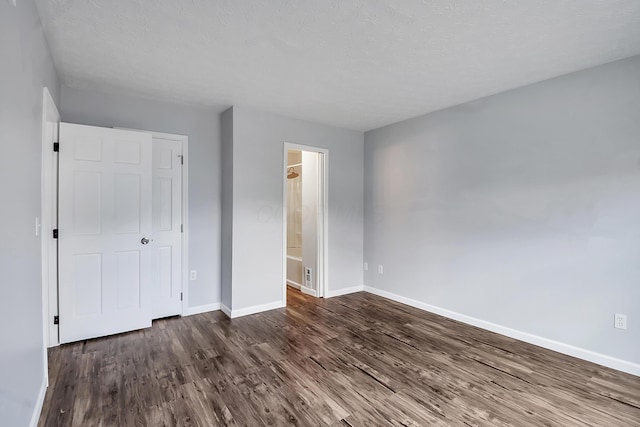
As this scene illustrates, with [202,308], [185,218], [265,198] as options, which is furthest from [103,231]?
[265,198]

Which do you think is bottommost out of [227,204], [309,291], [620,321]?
[309,291]

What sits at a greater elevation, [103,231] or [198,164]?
[198,164]

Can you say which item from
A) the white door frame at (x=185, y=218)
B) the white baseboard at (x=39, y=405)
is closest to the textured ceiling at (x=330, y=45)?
the white door frame at (x=185, y=218)

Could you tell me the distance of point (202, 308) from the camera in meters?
3.80

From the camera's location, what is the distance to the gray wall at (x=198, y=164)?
3389 millimetres

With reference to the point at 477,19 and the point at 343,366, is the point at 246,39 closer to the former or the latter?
the point at 477,19

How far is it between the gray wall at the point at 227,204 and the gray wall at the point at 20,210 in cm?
177

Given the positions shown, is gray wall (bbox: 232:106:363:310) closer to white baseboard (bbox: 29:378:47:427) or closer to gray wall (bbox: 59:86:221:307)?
gray wall (bbox: 59:86:221:307)

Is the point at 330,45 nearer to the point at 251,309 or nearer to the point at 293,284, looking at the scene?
the point at 251,309

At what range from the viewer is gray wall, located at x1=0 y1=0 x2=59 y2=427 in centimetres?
135

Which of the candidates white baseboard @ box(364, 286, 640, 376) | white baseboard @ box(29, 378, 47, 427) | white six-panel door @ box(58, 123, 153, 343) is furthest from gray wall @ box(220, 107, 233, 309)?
white baseboard @ box(364, 286, 640, 376)

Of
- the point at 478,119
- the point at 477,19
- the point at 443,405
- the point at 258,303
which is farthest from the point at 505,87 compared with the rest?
the point at 258,303

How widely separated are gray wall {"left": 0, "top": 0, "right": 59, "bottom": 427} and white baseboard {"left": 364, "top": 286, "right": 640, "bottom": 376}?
3654 millimetres

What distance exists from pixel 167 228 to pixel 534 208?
3.80m
